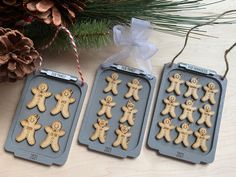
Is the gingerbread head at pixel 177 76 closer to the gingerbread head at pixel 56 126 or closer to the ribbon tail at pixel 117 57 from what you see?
the ribbon tail at pixel 117 57

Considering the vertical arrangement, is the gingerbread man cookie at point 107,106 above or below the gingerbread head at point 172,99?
below

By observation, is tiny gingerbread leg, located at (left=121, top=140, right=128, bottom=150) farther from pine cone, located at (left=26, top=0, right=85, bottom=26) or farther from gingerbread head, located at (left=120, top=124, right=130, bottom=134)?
pine cone, located at (left=26, top=0, right=85, bottom=26)

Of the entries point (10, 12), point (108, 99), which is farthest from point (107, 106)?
point (10, 12)

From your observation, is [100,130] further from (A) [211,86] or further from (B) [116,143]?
(A) [211,86]

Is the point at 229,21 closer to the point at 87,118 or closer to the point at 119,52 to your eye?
the point at 119,52

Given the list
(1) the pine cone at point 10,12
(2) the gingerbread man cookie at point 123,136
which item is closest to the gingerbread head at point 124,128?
(2) the gingerbread man cookie at point 123,136

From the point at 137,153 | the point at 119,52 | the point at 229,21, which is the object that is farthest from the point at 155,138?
the point at 229,21

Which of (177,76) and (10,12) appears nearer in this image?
(10,12)
